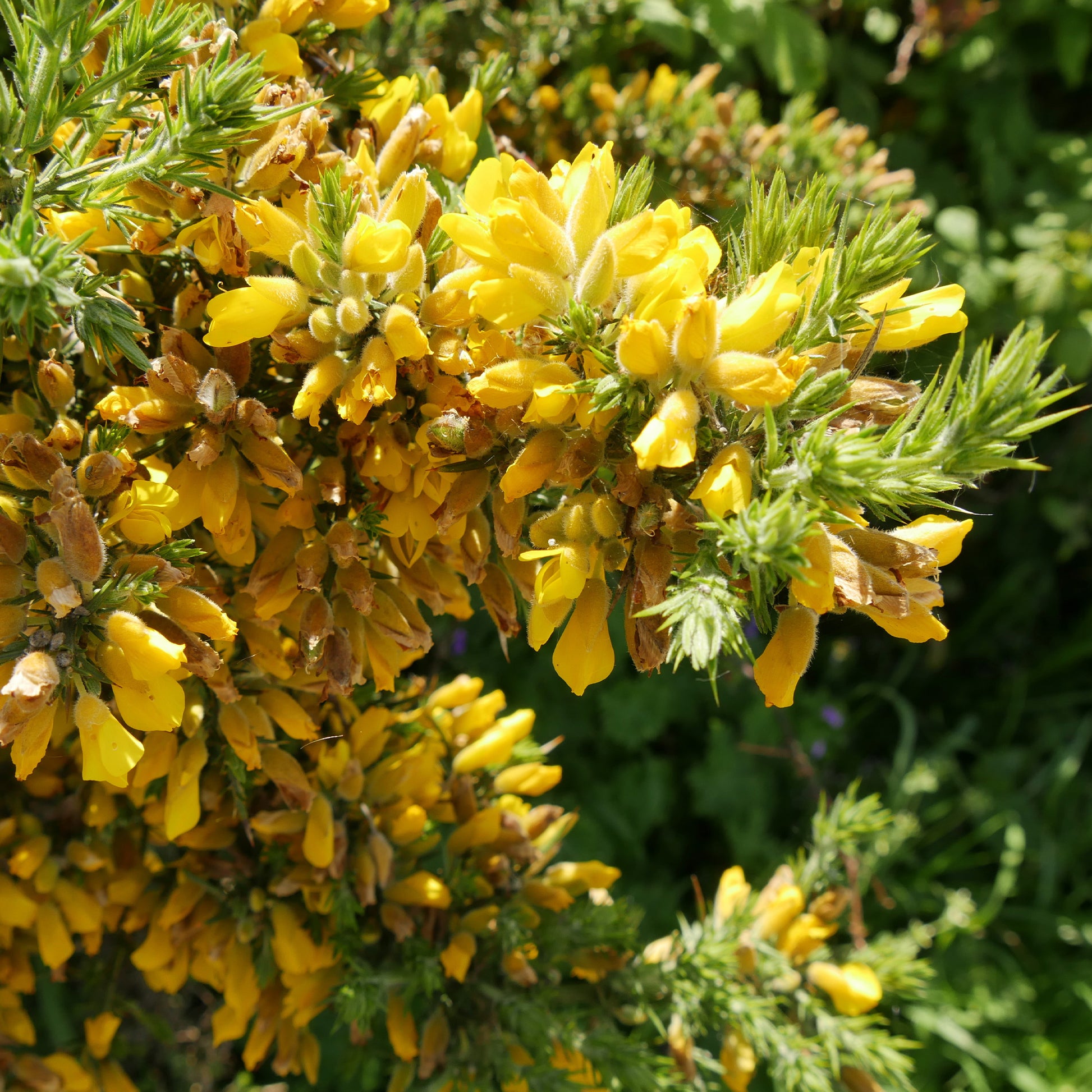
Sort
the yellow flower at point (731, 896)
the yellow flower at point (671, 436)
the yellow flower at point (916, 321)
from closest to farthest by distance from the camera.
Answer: the yellow flower at point (671, 436) → the yellow flower at point (916, 321) → the yellow flower at point (731, 896)

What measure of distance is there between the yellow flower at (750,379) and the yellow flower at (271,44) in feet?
1.50

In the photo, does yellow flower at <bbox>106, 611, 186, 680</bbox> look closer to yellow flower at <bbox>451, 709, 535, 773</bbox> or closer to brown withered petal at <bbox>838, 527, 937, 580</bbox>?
brown withered petal at <bbox>838, 527, 937, 580</bbox>

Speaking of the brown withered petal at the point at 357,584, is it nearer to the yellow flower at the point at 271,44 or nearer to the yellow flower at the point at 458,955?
the yellow flower at the point at 271,44

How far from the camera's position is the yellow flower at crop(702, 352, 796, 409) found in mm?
562

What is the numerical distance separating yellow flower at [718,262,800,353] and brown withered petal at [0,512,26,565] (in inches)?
19.8

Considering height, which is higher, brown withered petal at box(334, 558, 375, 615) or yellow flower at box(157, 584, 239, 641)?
yellow flower at box(157, 584, 239, 641)

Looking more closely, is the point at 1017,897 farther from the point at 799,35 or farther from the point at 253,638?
the point at 253,638

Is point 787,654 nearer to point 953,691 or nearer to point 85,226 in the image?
point 85,226

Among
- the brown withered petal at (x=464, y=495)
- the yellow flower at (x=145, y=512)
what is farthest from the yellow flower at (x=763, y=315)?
the yellow flower at (x=145, y=512)

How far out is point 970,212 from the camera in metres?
2.22

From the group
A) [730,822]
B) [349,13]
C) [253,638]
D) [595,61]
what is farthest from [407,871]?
[595,61]

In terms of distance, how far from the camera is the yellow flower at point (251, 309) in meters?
0.64

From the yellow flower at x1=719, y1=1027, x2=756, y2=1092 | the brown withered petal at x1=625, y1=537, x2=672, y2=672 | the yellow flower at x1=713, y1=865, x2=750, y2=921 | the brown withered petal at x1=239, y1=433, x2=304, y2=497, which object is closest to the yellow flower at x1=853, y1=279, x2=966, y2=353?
the brown withered petal at x1=625, y1=537, x2=672, y2=672

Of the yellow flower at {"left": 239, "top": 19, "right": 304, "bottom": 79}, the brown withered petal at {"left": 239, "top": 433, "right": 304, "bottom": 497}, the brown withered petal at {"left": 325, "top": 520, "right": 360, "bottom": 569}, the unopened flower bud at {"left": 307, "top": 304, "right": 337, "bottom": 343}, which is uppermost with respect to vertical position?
the yellow flower at {"left": 239, "top": 19, "right": 304, "bottom": 79}
